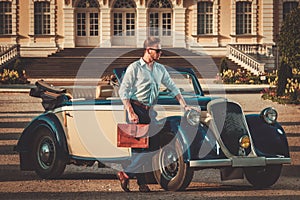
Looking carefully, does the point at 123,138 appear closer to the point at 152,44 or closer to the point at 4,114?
the point at 152,44

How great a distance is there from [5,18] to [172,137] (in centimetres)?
3949

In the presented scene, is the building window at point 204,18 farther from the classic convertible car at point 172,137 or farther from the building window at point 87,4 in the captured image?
the classic convertible car at point 172,137

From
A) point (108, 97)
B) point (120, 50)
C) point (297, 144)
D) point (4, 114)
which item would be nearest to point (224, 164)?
point (108, 97)

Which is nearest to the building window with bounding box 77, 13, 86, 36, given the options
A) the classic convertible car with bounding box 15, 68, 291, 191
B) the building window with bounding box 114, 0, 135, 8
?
the building window with bounding box 114, 0, 135, 8

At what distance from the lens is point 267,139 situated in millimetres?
9305

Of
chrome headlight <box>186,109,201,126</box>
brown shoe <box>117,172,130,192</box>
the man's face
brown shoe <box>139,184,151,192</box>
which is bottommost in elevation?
brown shoe <box>139,184,151,192</box>

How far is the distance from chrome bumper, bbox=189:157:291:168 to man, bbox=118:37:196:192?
0.58 metres

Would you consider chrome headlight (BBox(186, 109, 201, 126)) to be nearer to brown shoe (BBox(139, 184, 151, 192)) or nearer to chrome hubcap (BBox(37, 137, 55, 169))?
brown shoe (BBox(139, 184, 151, 192))

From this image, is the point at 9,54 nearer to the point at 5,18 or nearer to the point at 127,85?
the point at 5,18

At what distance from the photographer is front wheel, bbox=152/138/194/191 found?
860 centimetres

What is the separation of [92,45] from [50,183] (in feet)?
124

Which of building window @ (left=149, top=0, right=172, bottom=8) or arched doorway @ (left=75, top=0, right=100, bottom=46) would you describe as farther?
building window @ (left=149, top=0, right=172, bottom=8)

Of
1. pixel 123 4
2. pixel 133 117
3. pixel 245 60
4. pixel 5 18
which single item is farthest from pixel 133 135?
pixel 5 18

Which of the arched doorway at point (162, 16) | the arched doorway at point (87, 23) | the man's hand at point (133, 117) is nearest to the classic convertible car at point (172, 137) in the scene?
the man's hand at point (133, 117)
